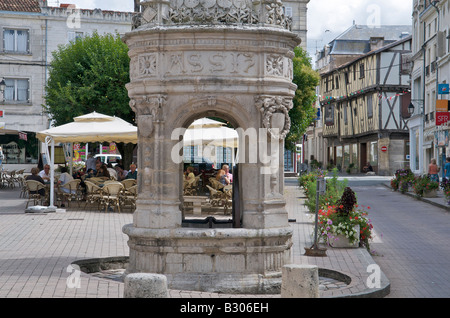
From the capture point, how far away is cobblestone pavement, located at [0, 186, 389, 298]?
7.69m

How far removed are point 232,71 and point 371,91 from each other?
49.5 meters

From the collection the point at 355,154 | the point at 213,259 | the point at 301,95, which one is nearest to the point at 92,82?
the point at 301,95

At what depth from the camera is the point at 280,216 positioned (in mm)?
8906

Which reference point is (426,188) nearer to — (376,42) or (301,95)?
(301,95)

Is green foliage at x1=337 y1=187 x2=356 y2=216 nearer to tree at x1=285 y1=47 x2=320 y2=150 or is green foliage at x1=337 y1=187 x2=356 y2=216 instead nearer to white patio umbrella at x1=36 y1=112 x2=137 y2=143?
white patio umbrella at x1=36 y1=112 x2=137 y2=143

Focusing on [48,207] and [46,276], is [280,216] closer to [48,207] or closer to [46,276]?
[46,276]

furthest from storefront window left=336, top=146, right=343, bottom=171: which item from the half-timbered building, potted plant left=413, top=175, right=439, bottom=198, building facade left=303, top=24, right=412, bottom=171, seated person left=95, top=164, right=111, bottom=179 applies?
seated person left=95, top=164, right=111, bottom=179

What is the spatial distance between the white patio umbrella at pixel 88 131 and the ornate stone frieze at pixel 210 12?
10.1 meters

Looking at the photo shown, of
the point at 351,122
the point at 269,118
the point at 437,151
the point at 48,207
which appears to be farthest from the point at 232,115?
the point at 351,122

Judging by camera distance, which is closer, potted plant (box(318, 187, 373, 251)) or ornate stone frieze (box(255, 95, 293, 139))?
ornate stone frieze (box(255, 95, 293, 139))

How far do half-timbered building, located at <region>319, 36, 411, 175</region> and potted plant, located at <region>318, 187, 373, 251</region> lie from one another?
4086 cm

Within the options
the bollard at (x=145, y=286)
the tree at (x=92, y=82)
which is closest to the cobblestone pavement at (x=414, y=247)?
the bollard at (x=145, y=286)

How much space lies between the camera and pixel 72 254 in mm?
10781
